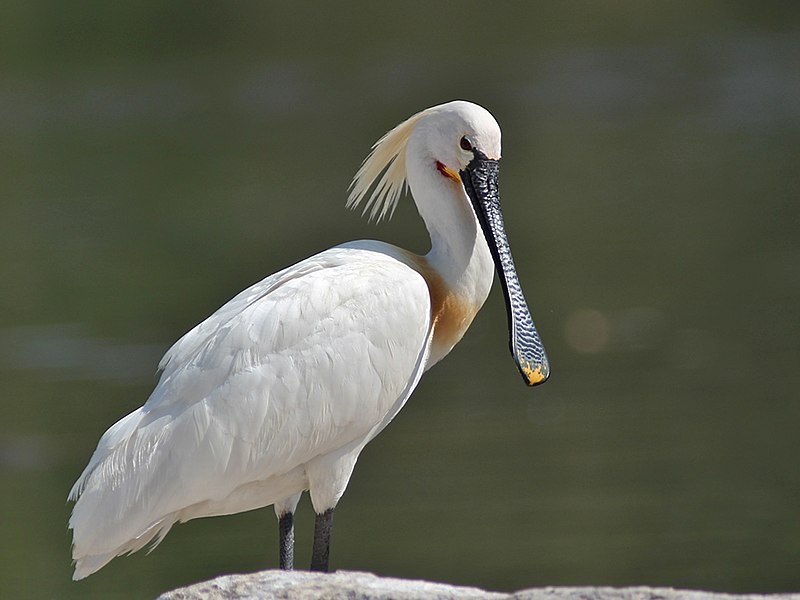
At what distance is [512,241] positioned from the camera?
16641mm

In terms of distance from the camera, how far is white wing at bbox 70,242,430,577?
6.61 m

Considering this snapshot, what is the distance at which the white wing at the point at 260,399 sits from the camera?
6605mm

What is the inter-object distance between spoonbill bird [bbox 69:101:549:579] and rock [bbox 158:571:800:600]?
102 cm

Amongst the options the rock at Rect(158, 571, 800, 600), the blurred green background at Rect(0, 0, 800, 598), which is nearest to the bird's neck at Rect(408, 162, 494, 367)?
the rock at Rect(158, 571, 800, 600)

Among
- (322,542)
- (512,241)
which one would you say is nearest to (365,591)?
(322,542)

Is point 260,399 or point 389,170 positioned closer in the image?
point 260,399

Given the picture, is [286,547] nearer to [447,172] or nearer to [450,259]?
[450,259]

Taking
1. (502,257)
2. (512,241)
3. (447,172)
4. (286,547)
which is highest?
(512,241)

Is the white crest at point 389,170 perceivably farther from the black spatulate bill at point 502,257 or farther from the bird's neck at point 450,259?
the black spatulate bill at point 502,257

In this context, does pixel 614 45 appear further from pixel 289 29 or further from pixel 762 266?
pixel 762 266

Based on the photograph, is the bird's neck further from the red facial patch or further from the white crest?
the white crest

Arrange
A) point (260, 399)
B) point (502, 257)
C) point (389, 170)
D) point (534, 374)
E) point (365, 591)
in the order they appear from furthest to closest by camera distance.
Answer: point (389, 170) < point (534, 374) < point (502, 257) < point (260, 399) < point (365, 591)

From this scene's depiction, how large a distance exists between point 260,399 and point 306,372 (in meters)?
0.21

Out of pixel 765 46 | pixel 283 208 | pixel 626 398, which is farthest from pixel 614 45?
pixel 626 398
